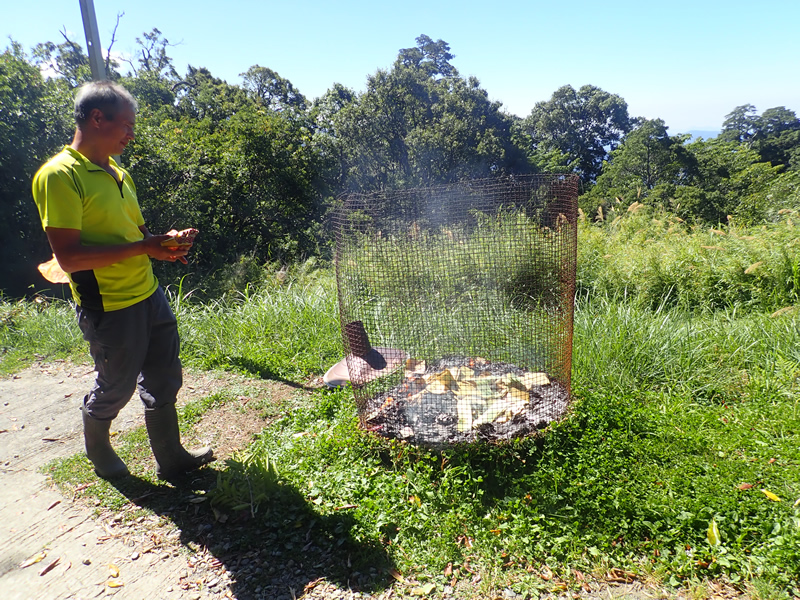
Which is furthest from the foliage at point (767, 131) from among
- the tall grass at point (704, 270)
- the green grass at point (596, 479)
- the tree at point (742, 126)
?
the green grass at point (596, 479)

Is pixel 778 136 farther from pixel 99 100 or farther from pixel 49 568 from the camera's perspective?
pixel 49 568

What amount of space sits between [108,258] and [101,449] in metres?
1.16

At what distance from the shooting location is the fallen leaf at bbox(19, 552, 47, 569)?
2.11 metres

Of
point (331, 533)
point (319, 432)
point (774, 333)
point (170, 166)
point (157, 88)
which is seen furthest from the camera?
Result: point (157, 88)

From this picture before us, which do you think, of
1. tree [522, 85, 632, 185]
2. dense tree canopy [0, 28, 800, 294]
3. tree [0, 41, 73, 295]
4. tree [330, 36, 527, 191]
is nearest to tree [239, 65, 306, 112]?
dense tree canopy [0, 28, 800, 294]

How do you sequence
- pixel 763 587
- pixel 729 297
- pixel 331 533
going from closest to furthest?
pixel 763 587
pixel 331 533
pixel 729 297

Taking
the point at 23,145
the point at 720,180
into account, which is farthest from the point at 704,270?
the point at 720,180

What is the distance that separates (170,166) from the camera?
35.6ft

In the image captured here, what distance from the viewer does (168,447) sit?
262 centimetres

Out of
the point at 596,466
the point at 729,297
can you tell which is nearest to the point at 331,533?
the point at 596,466

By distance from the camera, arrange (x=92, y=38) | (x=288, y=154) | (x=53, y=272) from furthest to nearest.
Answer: (x=288, y=154), (x=92, y=38), (x=53, y=272)

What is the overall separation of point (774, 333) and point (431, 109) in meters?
18.9

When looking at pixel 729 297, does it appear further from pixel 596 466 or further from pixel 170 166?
pixel 170 166

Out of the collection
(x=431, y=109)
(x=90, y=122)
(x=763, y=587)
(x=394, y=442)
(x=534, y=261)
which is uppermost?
(x=431, y=109)
